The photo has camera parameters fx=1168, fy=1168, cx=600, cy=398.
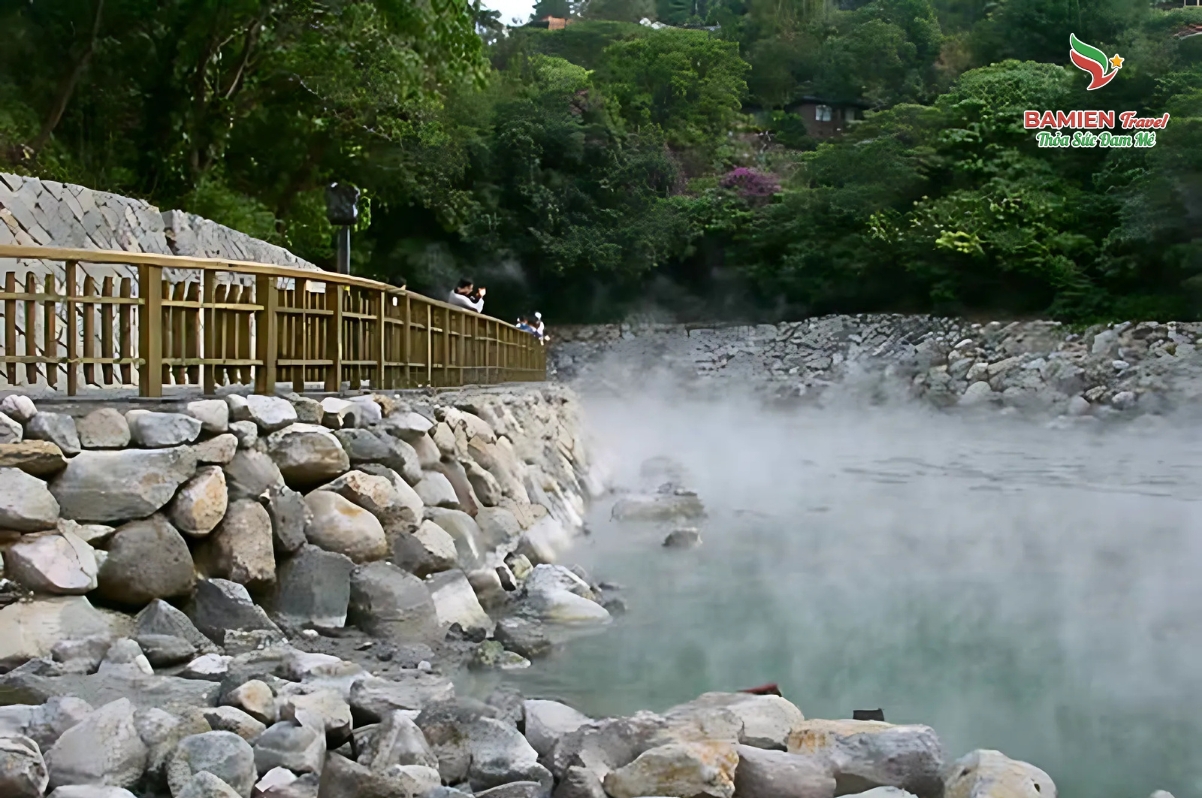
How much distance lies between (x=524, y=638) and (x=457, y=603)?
54cm

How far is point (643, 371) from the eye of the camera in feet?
122

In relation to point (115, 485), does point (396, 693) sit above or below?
below

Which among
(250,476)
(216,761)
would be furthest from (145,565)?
(216,761)

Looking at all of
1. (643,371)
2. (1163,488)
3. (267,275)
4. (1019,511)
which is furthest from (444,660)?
(643,371)

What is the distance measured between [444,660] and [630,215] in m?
31.9

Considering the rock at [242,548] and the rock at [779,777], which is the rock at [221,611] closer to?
the rock at [242,548]

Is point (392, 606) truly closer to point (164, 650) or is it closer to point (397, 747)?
point (164, 650)

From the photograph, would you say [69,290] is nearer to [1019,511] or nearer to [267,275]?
[267,275]

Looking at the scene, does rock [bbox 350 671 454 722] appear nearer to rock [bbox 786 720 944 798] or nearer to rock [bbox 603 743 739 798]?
rock [bbox 603 743 739 798]

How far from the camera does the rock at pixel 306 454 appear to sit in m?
6.49

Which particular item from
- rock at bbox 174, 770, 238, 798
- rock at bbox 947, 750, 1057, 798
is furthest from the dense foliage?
rock at bbox 947, 750, 1057, 798

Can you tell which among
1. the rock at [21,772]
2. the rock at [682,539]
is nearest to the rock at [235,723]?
the rock at [21,772]

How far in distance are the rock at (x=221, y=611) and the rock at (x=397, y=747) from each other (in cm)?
169

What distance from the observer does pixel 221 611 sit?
18.8 feet
